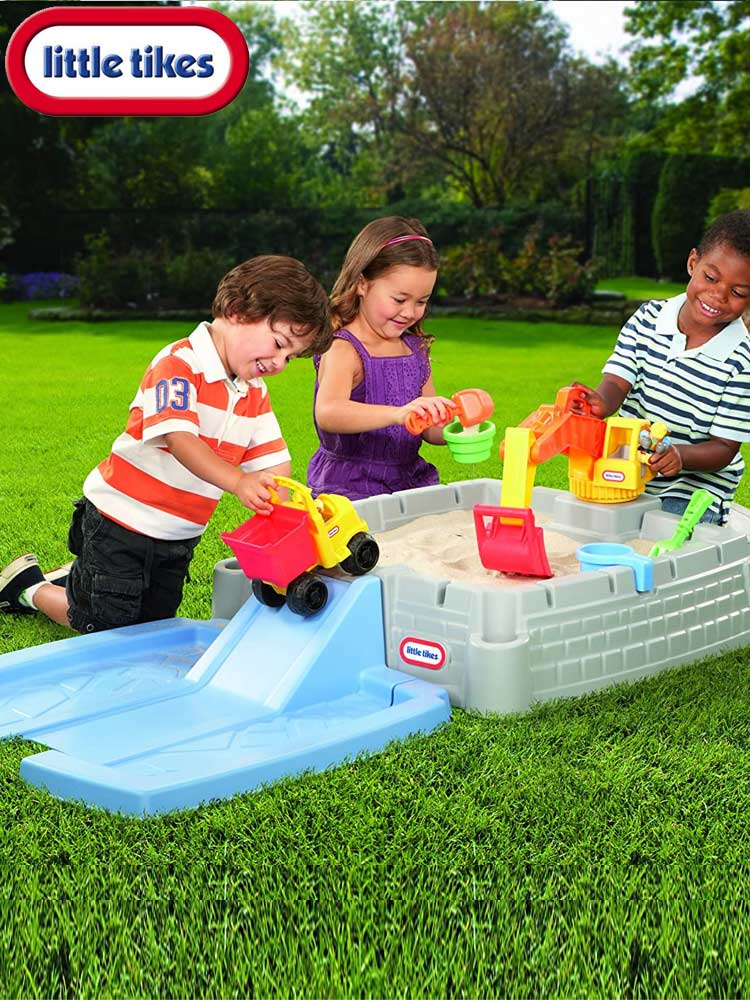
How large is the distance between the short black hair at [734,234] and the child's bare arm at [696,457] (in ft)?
1.65

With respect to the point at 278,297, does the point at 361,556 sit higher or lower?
lower

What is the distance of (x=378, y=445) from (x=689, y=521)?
0.97 meters

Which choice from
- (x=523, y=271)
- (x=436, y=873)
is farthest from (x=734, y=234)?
(x=523, y=271)

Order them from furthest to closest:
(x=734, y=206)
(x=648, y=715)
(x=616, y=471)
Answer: (x=734, y=206)
(x=616, y=471)
(x=648, y=715)

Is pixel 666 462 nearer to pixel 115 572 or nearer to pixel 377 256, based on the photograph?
pixel 377 256

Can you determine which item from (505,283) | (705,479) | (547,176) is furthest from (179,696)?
(547,176)

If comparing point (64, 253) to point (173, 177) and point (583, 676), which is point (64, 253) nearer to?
point (173, 177)

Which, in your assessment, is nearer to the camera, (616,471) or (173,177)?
(616,471)

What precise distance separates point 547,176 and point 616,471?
787 inches

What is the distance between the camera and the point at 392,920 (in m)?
1.88

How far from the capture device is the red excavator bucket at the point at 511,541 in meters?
2.88

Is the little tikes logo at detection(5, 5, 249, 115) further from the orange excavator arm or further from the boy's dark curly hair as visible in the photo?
the orange excavator arm

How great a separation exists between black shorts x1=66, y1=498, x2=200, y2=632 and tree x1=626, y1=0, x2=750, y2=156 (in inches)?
604

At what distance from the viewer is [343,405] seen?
134 inches
